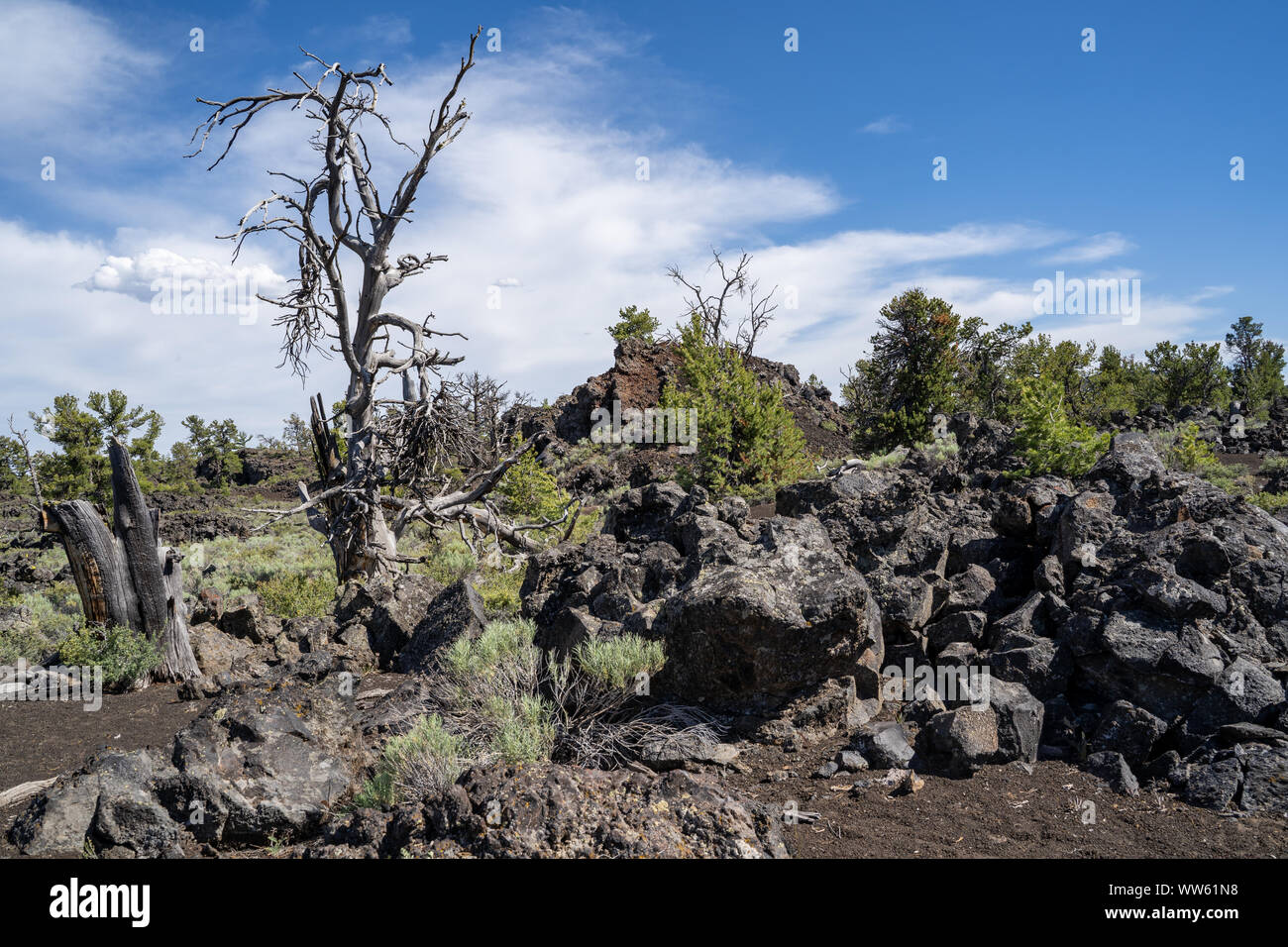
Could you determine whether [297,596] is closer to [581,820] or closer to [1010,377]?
[581,820]

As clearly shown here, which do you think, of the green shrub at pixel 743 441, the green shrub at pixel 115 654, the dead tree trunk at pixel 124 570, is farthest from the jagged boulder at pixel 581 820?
the green shrub at pixel 743 441

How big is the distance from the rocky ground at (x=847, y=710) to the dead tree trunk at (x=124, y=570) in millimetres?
738

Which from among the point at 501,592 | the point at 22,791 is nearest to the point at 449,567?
the point at 501,592

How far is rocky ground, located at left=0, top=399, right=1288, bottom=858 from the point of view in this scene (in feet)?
13.2

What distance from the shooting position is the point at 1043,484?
8.38m

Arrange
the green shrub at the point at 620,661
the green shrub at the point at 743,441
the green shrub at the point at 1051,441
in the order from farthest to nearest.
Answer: the green shrub at the point at 743,441, the green shrub at the point at 1051,441, the green shrub at the point at 620,661

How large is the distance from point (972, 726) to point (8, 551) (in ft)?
91.6

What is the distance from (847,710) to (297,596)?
30.6ft

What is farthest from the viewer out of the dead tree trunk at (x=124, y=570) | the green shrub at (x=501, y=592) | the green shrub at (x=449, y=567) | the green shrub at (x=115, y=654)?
the green shrub at (x=449, y=567)

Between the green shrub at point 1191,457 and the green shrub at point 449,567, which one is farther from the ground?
the green shrub at point 1191,457

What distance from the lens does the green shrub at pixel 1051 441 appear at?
10.4 meters

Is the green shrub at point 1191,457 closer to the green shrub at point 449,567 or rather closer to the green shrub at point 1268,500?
the green shrub at point 1268,500

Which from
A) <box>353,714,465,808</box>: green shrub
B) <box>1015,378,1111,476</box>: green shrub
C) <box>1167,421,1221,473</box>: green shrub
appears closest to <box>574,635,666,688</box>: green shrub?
<box>353,714,465,808</box>: green shrub

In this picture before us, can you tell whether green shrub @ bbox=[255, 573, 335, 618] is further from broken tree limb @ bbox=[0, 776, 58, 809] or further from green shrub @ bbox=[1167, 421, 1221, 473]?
green shrub @ bbox=[1167, 421, 1221, 473]
